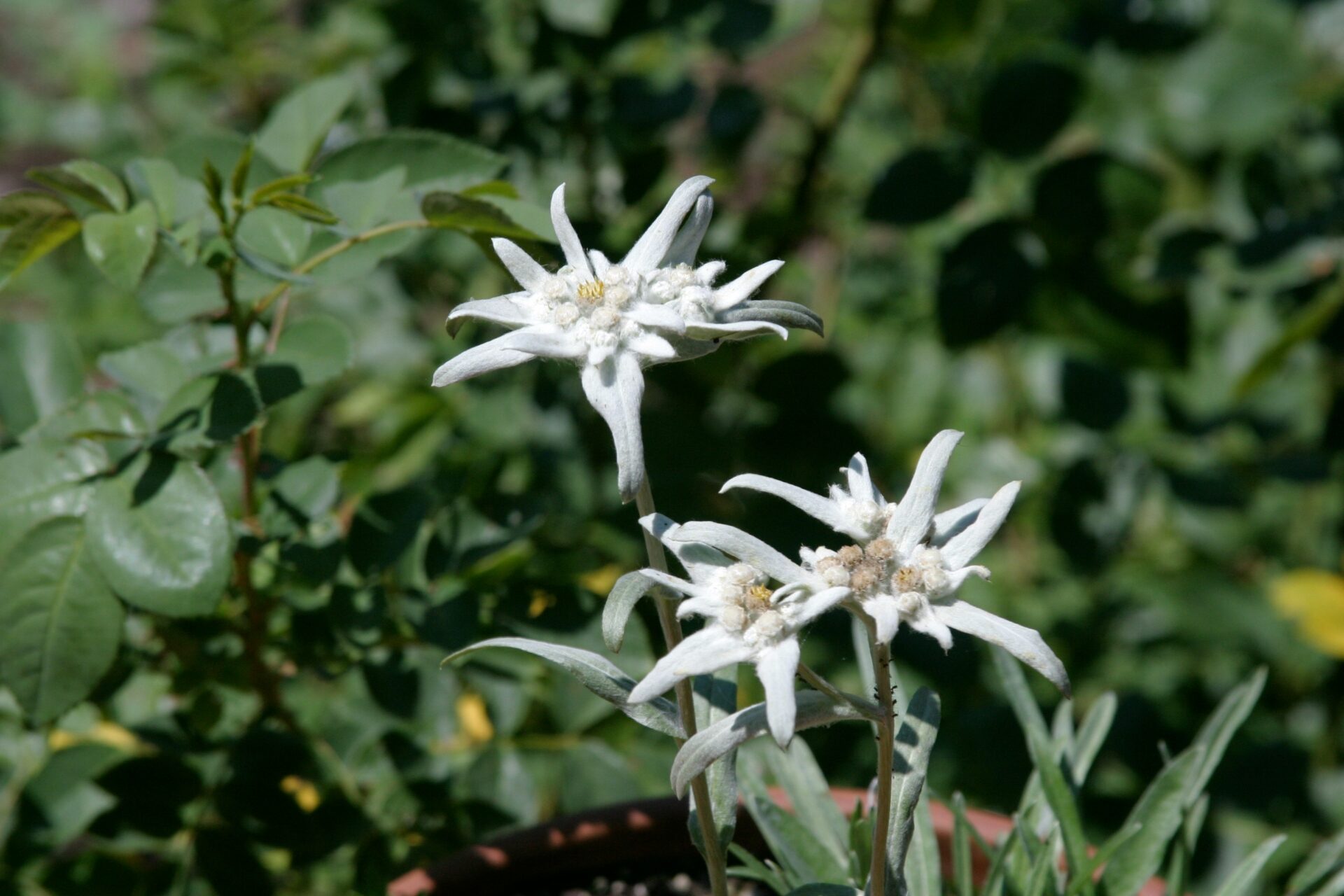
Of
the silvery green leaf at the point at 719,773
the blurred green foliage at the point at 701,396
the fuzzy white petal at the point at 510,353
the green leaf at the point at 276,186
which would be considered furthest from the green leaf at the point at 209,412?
the silvery green leaf at the point at 719,773

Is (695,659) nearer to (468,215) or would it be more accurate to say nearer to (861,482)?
(861,482)

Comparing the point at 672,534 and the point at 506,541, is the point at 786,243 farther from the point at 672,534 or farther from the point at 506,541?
the point at 672,534

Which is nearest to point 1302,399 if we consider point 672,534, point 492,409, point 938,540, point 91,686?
point 492,409

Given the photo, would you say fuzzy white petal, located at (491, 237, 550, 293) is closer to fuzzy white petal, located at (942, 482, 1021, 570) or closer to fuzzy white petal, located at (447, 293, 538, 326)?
fuzzy white petal, located at (447, 293, 538, 326)

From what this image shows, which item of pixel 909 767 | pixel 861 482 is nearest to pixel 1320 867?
pixel 909 767

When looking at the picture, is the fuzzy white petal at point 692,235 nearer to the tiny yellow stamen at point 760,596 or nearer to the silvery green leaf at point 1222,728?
the tiny yellow stamen at point 760,596

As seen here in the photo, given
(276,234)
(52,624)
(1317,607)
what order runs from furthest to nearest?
(1317,607) < (276,234) < (52,624)
